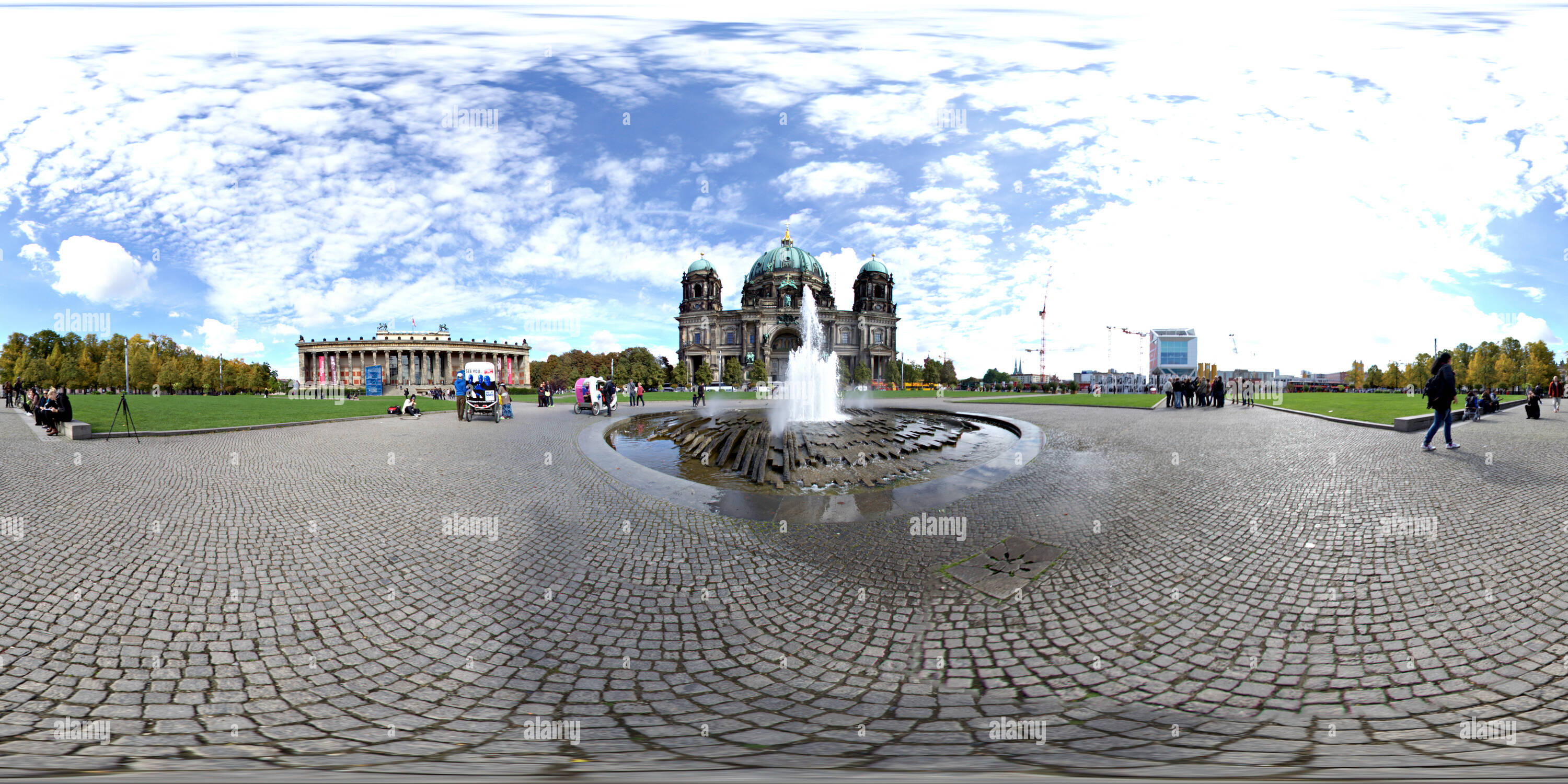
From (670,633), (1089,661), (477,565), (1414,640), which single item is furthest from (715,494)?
(1414,640)

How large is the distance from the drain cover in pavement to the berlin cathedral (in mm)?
106372

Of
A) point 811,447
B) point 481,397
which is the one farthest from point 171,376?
point 811,447

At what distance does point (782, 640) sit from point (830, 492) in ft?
16.1

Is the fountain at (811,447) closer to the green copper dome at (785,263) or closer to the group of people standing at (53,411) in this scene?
the group of people standing at (53,411)

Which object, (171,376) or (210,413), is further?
(171,376)

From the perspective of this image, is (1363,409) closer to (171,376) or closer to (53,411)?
(53,411)

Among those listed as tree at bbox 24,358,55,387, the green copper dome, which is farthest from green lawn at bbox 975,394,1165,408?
tree at bbox 24,358,55,387

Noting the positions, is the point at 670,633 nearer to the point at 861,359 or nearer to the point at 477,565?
the point at 477,565

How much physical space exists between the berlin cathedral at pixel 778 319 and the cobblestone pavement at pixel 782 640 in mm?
105800

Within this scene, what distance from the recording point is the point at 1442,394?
34.8ft

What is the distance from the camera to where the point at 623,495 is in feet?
26.6

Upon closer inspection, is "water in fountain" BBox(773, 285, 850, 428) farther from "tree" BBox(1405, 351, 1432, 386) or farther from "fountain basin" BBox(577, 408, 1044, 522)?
"tree" BBox(1405, 351, 1432, 386)

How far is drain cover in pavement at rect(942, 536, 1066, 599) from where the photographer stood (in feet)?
15.5

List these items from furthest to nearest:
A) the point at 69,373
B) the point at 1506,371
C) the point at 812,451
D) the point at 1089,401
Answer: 1. the point at 69,373
2. the point at 1506,371
3. the point at 1089,401
4. the point at 812,451
